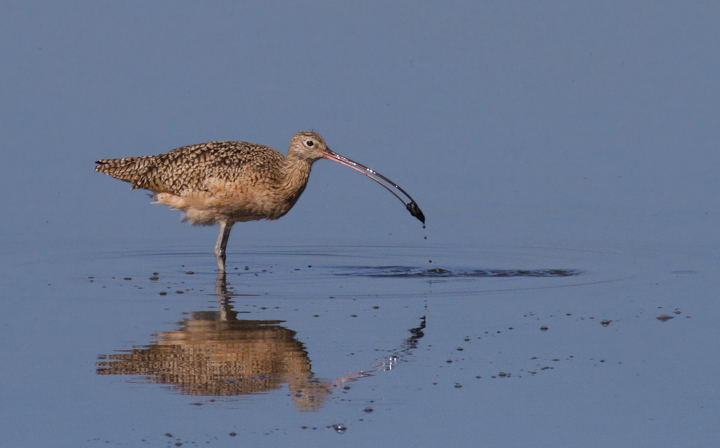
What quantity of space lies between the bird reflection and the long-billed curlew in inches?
125

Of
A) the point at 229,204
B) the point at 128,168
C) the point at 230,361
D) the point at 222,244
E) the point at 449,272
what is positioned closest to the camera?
the point at 230,361

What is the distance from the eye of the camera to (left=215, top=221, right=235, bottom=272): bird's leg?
1352 cm

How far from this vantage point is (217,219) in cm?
1416

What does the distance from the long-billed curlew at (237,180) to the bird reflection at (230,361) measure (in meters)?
3.18

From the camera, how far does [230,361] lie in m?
Result: 9.29

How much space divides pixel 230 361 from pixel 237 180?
4705 millimetres

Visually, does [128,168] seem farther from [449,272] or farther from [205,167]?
[449,272]

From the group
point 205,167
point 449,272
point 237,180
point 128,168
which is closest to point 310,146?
point 237,180

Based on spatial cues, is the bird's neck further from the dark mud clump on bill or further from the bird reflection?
the bird reflection

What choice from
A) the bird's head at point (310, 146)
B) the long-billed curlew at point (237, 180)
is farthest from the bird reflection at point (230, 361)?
the bird's head at point (310, 146)

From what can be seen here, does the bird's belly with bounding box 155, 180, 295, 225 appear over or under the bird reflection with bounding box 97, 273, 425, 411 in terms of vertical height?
over

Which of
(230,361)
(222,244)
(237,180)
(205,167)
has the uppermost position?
(205,167)

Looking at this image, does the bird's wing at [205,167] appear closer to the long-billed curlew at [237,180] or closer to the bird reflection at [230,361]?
the long-billed curlew at [237,180]

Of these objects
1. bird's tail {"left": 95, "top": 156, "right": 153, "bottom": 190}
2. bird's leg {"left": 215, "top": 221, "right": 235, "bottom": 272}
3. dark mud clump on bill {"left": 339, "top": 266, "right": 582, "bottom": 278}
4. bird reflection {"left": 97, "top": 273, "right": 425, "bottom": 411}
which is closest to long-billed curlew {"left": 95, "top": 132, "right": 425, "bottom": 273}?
bird's leg {"left": 215, "top": 221, "right": 235, "bottom": 272}
